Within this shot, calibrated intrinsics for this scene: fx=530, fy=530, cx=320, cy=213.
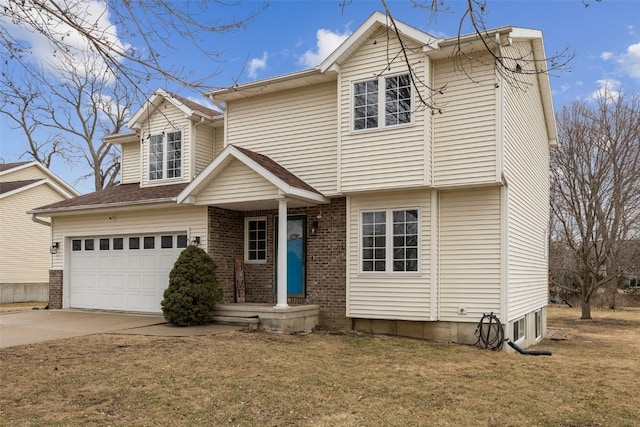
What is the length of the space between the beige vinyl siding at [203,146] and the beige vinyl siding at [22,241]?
14.1 metres

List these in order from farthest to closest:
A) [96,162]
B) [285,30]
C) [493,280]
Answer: [96,162] < [493,280] < [285,30]

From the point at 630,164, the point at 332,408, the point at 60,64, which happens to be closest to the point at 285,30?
the point at 60,64

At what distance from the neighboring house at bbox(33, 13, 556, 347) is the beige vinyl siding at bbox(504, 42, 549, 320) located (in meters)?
0.08

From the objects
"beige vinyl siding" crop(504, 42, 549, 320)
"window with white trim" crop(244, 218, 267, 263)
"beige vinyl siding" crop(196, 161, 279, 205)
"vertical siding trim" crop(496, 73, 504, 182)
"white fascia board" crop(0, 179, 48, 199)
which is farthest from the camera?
"white fascia board" crop(0, 179, 48, 199)

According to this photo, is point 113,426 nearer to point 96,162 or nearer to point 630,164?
point 630,164

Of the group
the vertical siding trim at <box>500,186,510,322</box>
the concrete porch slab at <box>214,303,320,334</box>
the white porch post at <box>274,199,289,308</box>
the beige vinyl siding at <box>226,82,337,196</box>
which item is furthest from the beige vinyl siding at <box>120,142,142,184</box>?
the vertical siding trim at <box>500,186,510,322</box>

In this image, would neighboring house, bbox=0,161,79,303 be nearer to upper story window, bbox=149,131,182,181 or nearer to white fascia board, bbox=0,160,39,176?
white fascia board, bbox=0,160,39,176

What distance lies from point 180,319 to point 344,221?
14.5ft

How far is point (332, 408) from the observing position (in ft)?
21.1

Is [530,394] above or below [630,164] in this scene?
below

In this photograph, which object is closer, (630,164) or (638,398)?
(638,398)

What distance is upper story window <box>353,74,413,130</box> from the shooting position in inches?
450

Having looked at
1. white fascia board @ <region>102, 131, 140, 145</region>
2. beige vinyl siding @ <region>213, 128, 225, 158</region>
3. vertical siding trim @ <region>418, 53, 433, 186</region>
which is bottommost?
vertical siding trim @ <region>418, 53, 433, 186</region>

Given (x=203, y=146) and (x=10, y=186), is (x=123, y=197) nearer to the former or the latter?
→ (x=203, y=146)
